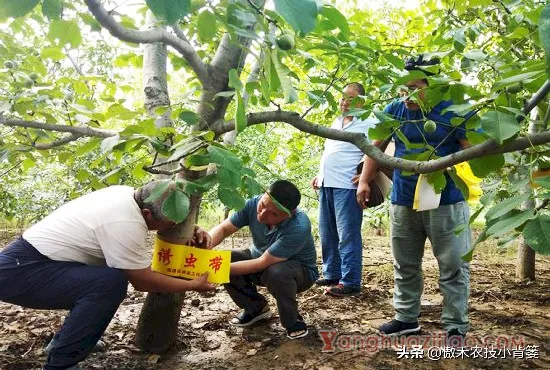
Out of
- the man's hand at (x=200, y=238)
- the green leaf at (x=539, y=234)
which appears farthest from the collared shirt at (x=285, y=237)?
the green leaf at (x=539, y=234)

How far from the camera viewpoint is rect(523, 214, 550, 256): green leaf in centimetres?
Result: 94

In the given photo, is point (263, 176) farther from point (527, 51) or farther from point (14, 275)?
point (14, 275)

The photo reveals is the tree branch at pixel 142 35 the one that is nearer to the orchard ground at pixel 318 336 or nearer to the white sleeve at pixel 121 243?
the white sleeve at pixel 121 243

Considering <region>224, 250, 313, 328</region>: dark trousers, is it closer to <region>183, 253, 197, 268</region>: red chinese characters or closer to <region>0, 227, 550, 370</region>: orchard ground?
<region>0, 227, 550, 370</region>: orchard ground

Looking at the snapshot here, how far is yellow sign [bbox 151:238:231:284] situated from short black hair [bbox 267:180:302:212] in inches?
19.4

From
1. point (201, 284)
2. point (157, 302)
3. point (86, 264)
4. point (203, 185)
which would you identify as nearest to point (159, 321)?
point (157, 302)

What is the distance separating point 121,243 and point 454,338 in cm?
180

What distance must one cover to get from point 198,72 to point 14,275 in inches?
48.9

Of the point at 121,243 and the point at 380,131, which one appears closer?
the point at 380,131

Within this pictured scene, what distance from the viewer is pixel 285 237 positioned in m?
2.56

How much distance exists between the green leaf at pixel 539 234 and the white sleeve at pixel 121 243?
5.16ft

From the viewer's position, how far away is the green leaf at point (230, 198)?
54.0 inches

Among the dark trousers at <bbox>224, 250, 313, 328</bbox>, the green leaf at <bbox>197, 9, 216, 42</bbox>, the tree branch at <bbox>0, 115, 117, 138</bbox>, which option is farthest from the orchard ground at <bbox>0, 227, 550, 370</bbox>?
the green leaf at <bbox>197, 9, 216, 42</bbox>

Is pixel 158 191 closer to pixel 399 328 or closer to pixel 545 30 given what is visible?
pixel 545 30
